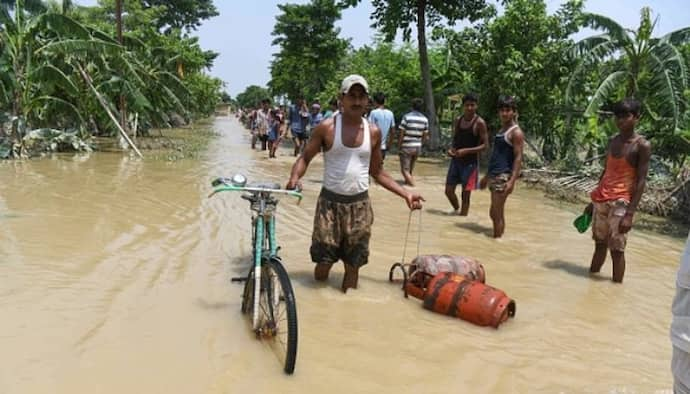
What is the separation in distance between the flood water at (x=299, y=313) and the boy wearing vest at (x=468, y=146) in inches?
26.2

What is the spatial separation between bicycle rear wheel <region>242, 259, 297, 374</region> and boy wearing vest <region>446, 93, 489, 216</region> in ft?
14.7

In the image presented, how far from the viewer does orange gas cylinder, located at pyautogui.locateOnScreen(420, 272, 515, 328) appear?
13.8 feet

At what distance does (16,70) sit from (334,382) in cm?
1246

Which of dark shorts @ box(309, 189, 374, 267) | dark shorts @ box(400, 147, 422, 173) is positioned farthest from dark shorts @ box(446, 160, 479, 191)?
dark shorts @ box(309, 189, 374, 267)

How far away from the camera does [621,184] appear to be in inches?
204

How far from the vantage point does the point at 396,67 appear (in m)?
22.4

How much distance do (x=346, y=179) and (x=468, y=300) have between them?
1356 mm

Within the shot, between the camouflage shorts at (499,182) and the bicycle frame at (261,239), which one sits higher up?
the camouflage shorts at (499,182)

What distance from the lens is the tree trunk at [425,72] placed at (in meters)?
18.8

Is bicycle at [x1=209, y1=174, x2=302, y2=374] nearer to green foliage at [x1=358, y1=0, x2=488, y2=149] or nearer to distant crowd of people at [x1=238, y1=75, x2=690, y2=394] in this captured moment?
distant crowd of people at [x1=238, y1=75, x2=690, y2=394]

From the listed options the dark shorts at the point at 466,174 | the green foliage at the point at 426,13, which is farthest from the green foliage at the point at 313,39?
the dark shorts at the point at 466,174

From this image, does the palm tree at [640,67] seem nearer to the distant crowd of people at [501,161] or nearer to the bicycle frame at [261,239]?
the distant crowd of people at [501,161]

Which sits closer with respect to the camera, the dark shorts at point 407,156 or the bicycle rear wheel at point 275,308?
the bicycle rear wheel at point 275,308

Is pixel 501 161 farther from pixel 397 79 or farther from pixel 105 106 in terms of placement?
pixel 397 79
